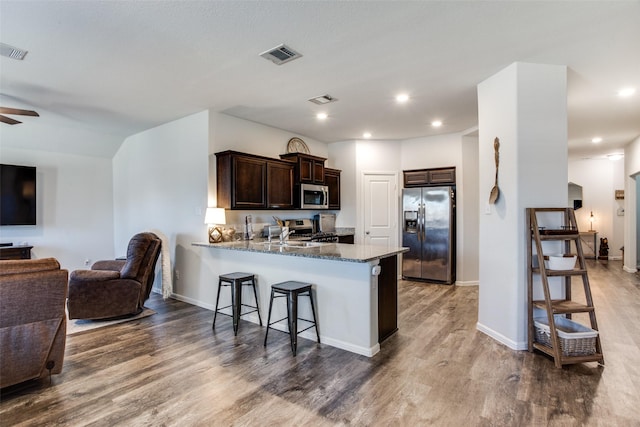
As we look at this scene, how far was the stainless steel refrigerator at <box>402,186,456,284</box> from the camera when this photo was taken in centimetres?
562

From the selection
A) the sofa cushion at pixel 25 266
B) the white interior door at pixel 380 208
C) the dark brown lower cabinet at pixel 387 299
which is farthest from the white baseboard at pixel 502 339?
the sofa cushion at pixel 25 266

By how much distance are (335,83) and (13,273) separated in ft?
10.3

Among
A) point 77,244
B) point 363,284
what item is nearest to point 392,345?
point 363,284

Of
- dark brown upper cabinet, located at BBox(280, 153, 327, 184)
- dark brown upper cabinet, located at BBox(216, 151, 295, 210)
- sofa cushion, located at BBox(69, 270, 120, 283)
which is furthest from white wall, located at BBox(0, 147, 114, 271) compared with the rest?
dark brown upper cabinet, located at BBox(280, 153, 327, 184)

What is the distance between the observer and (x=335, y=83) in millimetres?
3514

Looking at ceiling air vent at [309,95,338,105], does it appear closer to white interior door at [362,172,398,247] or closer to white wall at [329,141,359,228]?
white wall at [329,141,359,228]

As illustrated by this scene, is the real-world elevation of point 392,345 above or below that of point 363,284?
below

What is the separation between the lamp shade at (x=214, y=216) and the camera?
13.6 feet

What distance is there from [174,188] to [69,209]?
8.30ft

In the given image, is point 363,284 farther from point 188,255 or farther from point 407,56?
point 188,255

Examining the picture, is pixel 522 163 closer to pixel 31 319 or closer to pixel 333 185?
pixel 333 185

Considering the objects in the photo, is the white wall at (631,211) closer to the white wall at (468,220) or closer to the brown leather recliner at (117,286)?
the white wall at (468,220)

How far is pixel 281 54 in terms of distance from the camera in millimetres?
2832

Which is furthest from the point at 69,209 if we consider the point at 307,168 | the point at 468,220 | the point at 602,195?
the point at 602,195
